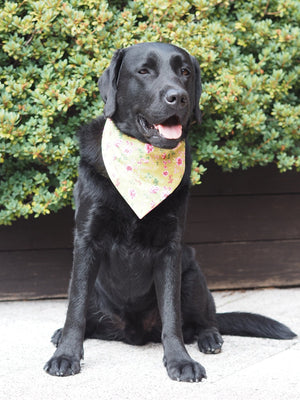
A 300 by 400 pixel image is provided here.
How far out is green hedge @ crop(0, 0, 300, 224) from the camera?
3395 millimetres

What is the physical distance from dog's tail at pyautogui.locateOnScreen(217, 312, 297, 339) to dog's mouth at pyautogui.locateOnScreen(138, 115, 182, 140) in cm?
100

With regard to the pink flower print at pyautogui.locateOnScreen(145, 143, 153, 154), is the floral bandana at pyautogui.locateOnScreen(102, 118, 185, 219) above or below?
below

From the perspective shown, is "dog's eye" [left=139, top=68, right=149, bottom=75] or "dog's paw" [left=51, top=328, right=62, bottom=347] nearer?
"dog's eye" [left=139, top=68, right=149, bottom=75]

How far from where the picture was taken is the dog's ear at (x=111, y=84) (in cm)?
277

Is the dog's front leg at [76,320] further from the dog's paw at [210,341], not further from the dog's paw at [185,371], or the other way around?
the dog's paw at [210,341]

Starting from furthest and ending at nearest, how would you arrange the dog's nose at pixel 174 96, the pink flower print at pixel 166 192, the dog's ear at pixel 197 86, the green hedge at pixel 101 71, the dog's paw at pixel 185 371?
the green hedge at pixel 101 71 < the dog's ear at pixel 197 86 < the pink flower print at pixel 166 192 < the dog's nose at pixel 174 96 < the dog's paw at pixel 185 371

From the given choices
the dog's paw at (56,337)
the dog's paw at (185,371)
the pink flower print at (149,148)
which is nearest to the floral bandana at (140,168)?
the pink flower print at (149,148)

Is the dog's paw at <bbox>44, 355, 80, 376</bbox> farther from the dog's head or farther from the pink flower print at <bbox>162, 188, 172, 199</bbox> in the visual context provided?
the dog's head

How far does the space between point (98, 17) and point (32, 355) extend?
1765 millimetres

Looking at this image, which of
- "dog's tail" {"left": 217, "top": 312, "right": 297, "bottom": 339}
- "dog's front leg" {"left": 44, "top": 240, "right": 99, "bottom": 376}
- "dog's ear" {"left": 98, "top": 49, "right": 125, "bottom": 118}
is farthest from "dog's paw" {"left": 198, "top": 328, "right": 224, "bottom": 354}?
"dog's ear" {"left": 98, "top": 49, "right": 125, "bottom": 118}

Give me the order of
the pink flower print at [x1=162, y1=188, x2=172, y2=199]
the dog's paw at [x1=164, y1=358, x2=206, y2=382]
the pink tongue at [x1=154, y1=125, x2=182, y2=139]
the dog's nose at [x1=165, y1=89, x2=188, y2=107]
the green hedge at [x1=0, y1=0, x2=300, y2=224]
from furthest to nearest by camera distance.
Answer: the green hedge at [x1=0, y1=0, x2=300, y2=224], the pink flower print at [x1=162, y1=188, x2=172, y2=199], the pink tongue at [x1=154, y1=125, x2=182, y2=139], the dog's nose at [x1=165, y1=89, x2=188, y2=107], the dog's paw at [x1=164, y1=358, x2=206, y2=382]

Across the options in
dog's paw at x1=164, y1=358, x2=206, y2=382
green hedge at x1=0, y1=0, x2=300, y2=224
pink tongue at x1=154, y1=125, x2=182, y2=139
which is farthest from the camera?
green hedge at x1=0, y1=0, x2=300, y2=224

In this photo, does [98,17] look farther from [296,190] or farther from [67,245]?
[296,190]

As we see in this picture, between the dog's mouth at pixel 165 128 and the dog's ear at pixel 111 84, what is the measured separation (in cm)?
14
